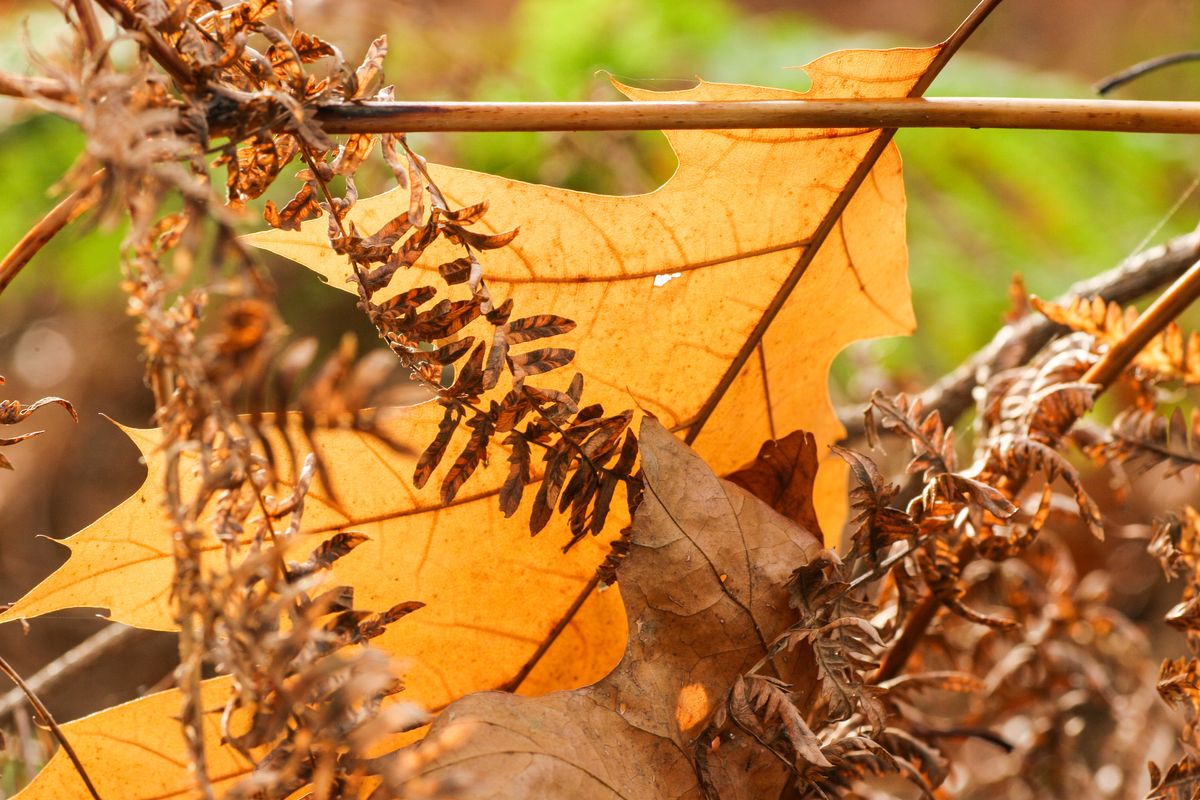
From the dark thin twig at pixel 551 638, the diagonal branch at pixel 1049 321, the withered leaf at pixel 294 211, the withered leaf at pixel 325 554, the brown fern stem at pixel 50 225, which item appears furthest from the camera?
the diagonal branch at pixel 1049 321

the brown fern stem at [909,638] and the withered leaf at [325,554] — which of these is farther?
the brown fern stem at [909,638]

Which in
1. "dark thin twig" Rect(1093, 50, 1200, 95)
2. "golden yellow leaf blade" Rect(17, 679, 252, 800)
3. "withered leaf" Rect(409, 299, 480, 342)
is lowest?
"golden yellow leaf blade" Rect(17, 679, 252, 800)

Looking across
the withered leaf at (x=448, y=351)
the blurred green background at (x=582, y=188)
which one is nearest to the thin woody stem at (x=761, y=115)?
the withered leaf at (x=448, y=351)

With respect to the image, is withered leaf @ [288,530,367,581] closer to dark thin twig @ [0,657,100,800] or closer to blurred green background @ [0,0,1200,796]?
dark thin twig @ [0,657,100,800]

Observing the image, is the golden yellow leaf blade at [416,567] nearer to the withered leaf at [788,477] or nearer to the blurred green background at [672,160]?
the withered leaf at [788,477]

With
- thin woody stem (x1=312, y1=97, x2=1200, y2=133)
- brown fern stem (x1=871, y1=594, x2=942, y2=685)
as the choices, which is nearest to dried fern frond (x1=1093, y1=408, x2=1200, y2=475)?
brown fern stem (x1=871, y1=594, x2=942, y2=685)

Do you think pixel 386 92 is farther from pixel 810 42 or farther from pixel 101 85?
pixel 810 42

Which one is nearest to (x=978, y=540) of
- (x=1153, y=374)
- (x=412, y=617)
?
(x=1153, y=374)

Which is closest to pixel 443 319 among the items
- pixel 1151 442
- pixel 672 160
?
pixel 1151 442
